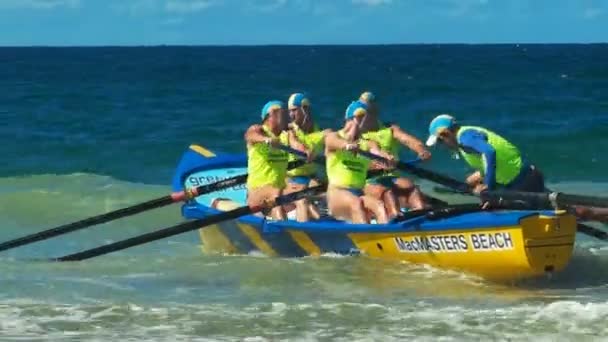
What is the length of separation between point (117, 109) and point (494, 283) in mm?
26061

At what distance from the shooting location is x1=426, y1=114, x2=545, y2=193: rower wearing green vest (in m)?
10.4

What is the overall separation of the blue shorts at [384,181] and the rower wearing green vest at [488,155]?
4.75 feet

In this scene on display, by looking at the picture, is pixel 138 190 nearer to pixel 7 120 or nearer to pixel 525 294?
pixel 525 294

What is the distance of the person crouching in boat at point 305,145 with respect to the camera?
41.0 feet

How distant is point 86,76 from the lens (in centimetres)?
5491

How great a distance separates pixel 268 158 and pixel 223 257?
1166 mm

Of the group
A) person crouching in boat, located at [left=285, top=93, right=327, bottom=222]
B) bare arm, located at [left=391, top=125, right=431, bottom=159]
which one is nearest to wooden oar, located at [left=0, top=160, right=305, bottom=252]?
person crouching in boat, located at [left=285, top=93, right=327, bottom=222]

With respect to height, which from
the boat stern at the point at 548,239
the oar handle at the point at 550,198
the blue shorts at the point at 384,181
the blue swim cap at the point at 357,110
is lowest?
the boat stern at the point at 548,239

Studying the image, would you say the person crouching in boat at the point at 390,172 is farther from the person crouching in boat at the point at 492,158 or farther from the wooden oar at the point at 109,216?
the wooden oar at the point at 109,216

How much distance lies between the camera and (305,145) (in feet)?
41.7

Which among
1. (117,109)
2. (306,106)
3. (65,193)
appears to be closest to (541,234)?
(306,106)

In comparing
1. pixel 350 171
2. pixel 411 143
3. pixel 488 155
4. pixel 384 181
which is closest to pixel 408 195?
pixel 384 181

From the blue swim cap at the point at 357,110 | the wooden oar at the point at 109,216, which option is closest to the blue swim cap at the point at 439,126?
the blue swim cap at the point at 357,110

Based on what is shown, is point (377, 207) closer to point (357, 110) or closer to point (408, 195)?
point (408, 195)
